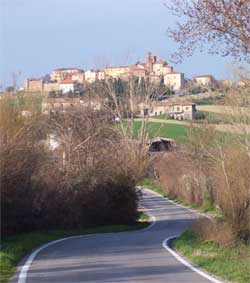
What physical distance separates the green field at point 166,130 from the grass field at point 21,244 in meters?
26.5

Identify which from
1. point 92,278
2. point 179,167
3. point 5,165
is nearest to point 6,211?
point 5,165

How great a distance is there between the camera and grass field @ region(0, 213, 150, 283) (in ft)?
52.7

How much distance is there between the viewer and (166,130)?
75438 mm

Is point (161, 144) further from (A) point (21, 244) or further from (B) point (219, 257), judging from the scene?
(B) point (219, 257)

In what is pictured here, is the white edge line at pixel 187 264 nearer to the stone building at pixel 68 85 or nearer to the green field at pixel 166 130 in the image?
the green field at pixel 166 130

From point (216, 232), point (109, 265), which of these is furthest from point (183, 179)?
point (109, 265)

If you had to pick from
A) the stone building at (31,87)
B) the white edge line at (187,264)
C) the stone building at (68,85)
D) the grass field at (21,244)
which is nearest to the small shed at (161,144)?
the stone building at (68,85)

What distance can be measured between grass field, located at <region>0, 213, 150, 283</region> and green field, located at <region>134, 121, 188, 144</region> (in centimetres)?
2648

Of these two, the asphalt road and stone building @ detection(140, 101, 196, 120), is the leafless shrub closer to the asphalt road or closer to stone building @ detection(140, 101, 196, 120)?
the asphalt road

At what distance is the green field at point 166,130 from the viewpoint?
212 feet

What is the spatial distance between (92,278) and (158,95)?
52622 millimetres

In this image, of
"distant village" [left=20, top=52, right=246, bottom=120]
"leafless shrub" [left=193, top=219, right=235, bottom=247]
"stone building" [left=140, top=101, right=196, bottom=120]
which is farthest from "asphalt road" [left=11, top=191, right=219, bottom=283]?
"stone building" [left=140, top=101, right=196, bottom=120]

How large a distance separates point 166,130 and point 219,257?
58.8 metres

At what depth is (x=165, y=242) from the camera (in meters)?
24.1
